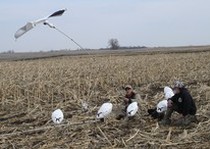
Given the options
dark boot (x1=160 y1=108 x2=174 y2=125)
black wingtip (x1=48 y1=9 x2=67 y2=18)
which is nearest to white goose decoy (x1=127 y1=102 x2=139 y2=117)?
dark boot (x1=160 y1=108 x2=174 y2=125)

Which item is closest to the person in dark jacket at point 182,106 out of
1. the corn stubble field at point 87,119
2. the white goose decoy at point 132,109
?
the corn stubble field at point 87,119

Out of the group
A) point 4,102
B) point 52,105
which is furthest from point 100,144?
point 4,102

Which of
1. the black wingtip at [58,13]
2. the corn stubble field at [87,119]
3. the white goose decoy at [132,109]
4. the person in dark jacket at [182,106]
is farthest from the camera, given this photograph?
the white goose decoy at [132,109]

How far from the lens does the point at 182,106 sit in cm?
1066

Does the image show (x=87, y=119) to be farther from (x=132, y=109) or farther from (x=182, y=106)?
(x=182, y=106)

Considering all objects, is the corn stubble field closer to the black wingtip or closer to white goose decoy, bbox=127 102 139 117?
white goose decoy, bbox=127 102 139 117

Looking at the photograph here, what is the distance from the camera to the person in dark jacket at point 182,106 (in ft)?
34.3

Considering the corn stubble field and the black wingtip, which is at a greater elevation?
the black wingtip

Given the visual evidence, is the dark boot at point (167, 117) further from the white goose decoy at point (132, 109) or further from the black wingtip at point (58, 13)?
the black wingtip at point (58, 13)

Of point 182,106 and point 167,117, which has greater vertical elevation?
point 182,106

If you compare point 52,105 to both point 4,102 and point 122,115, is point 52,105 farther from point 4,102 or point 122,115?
point 122,115

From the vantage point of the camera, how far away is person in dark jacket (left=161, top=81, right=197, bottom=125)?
34.3 feet

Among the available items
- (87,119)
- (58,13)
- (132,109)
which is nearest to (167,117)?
(132,109)

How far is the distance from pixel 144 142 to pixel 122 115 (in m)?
2.56
